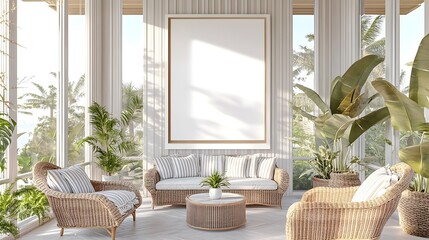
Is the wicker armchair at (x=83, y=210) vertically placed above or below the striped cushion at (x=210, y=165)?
below

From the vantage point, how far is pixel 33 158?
5.46 meters

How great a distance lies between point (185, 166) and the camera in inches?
276

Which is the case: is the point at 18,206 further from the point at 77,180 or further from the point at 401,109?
the point at 401,109

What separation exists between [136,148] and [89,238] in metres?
3.00

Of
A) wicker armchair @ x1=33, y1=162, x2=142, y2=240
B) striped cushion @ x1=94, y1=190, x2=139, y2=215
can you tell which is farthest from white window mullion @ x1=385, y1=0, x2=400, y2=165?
wicker armchair @ x1=33, y1=162, x2=142, y2=240

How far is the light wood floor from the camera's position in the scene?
16.2ft

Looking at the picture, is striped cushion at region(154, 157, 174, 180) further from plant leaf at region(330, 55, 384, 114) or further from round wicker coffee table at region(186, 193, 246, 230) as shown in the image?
plant leaf at region(330, 55, 384, 114)

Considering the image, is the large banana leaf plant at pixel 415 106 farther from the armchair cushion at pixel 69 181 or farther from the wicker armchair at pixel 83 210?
the armchair cushion at pixel 69 181

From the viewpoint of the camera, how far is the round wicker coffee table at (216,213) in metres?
5.15

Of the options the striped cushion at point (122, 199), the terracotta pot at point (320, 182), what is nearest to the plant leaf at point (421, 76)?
the terracotta pot at point (320, 182)

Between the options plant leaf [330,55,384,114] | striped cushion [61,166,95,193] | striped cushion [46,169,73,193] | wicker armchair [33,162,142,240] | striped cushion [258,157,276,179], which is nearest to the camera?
wicker armchair [33,162,142,240]

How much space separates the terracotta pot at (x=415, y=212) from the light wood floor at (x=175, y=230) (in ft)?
0.40

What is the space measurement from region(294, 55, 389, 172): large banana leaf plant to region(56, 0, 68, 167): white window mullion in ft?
13.1

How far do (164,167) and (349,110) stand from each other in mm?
3316
